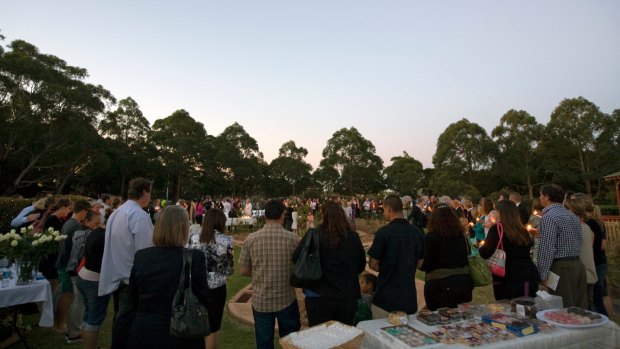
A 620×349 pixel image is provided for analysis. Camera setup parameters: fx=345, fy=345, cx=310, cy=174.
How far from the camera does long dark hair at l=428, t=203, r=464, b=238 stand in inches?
130

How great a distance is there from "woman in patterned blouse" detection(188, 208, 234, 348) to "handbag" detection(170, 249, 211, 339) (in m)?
1.10

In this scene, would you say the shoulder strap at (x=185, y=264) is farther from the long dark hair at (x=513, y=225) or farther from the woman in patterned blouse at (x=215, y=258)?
the long dark hair at (x=513, y=225)

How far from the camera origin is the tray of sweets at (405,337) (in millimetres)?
2354

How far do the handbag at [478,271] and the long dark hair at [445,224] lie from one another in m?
0.24

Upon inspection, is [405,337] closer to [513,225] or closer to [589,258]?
[513,225]

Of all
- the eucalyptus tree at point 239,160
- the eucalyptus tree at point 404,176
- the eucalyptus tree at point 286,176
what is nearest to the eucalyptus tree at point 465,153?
the eucalyptus tree at point 404,176

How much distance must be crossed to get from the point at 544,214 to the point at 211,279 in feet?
11.7

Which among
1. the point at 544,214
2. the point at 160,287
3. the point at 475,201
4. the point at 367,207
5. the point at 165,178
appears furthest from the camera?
the point at 165,178

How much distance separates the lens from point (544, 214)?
3742 mm

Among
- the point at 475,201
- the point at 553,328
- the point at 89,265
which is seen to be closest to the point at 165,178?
the point at 475,201

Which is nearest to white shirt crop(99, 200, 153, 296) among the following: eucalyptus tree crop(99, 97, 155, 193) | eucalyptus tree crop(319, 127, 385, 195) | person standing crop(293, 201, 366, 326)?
person standing crop(293, 201, 366, 326)

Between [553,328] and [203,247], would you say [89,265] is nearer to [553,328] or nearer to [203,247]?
[203,247]

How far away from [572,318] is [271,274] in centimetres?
250

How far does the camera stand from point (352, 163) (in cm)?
5488
